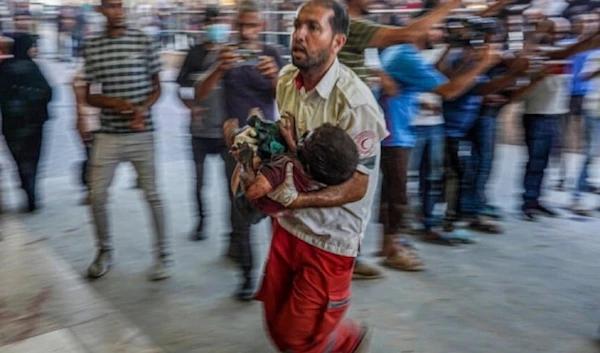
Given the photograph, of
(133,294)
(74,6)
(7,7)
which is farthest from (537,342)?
(74,6)

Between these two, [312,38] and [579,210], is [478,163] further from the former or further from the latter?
[312,38]

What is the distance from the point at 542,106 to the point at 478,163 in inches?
27.1

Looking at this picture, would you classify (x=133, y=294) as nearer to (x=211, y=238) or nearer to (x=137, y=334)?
(x=137, y=334)

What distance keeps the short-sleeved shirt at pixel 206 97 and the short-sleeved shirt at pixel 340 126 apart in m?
1.73

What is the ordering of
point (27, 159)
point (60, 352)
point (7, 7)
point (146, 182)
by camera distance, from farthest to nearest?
point (7, 7) < point (27, 159) < point (146, 182) < point (60, 352)

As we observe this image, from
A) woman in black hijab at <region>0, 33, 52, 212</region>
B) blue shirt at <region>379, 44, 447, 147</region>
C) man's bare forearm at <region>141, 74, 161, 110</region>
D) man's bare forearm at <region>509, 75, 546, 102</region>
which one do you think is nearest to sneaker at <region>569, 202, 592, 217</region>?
man's bare forearm at <region>509, 75, 546, 102</region>

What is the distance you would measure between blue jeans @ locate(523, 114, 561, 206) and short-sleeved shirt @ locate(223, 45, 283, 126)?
230 cm

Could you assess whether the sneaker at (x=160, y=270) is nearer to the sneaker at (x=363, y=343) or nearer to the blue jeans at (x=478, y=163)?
the sneaker at (x=363, y=343)

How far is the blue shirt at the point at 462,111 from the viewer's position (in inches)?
171

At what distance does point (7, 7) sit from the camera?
779 cm

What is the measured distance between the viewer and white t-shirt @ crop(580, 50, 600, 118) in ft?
16.8

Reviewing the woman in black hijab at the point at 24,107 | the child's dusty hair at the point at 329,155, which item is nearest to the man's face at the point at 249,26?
the child's dusty hair at the point at 329,155

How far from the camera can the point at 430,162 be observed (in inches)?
177

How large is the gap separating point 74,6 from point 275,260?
1735cm
